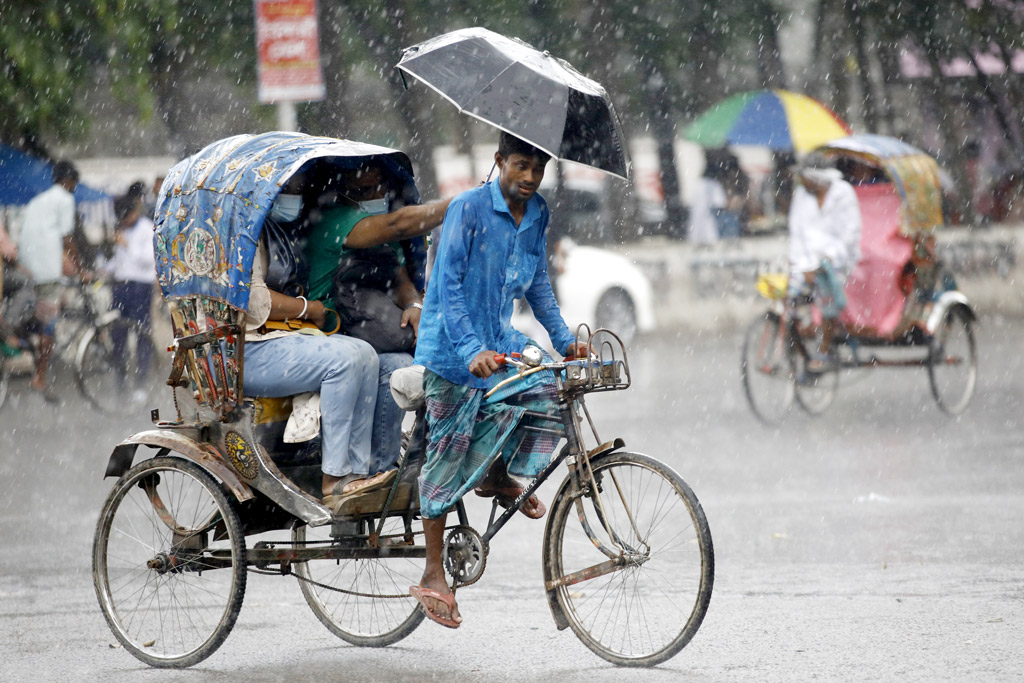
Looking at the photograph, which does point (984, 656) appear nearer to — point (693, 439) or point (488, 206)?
point (488, 206)

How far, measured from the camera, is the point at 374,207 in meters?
4.89

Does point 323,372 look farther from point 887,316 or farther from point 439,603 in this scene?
point 887,316

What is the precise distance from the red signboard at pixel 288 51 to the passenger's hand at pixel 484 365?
26.6 ft

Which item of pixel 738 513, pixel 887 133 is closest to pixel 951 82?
pixel 887 133

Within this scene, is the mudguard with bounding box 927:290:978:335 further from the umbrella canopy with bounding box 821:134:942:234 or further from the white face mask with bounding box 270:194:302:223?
the white face mask with bounding box 270:194:302:223

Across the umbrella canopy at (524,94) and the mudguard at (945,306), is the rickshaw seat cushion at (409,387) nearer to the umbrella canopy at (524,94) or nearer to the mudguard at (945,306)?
the umbrella canopy at (524,94)

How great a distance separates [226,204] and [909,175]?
7.79 m

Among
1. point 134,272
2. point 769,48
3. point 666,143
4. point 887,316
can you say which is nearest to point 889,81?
point 769,48

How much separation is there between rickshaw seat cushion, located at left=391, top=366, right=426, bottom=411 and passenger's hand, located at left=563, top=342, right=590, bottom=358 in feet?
1.69

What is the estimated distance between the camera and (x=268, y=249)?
4773 millimetres

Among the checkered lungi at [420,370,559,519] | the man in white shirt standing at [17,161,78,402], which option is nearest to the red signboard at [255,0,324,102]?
the man in white shirt standing at [17,161,78,402]

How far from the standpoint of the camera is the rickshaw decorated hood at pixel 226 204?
179 inches

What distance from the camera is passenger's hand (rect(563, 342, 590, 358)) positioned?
4427mm

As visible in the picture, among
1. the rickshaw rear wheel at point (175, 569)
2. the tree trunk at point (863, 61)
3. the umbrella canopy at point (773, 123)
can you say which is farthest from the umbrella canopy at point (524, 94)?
the tree trunk at point (863, 61)
